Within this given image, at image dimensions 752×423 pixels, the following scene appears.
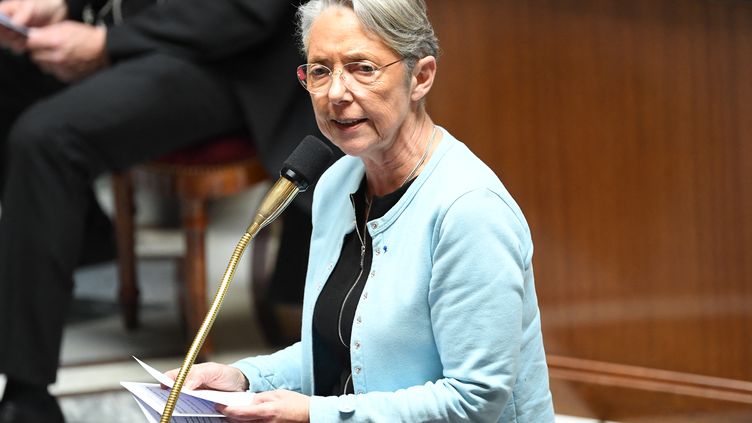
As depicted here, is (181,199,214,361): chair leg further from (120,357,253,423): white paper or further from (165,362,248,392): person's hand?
(120,357,253,423): white paper

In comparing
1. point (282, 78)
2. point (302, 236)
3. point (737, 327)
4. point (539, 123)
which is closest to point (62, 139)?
point (282, 78)

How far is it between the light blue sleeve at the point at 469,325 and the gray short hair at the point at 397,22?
0.20 meters

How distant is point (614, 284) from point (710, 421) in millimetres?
325

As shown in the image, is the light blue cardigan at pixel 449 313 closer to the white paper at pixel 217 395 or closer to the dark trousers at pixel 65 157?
the white paper at pixel 217 395

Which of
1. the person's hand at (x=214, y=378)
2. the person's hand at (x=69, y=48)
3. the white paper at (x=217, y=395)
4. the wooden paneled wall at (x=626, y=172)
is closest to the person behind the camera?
the white paper at (x=217, y=395)

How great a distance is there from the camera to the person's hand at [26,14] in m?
2.81

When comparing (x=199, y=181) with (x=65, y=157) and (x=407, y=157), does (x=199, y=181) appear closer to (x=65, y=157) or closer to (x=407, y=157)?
(x=65, y=157)

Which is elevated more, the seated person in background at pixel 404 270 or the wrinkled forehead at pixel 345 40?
the wrinkled forehead at pixel 345 40

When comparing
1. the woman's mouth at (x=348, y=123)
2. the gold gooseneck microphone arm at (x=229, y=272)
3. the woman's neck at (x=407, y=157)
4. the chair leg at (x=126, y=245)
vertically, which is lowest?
the chair leg at (x=126, y=245)

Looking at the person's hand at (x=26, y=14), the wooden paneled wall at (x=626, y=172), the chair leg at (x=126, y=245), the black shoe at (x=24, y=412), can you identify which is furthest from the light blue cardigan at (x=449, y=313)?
the chair leg at (x=126, y=245)

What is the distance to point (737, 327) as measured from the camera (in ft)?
7.79

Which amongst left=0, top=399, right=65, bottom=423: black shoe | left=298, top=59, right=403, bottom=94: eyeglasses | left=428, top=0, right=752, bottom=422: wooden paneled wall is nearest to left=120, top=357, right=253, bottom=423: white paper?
left=298, top=59, right=403, bottom=94: eyeglasses

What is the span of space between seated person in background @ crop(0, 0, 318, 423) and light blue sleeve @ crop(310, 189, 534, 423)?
1.24 metres

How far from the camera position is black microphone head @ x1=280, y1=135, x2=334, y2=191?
1.48 m
